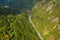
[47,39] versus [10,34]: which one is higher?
[10,34]

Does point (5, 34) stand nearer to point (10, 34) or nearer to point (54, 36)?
point (10, 34)

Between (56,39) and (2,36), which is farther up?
(2,36)

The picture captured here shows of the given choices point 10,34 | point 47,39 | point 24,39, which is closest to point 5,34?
point 10,34

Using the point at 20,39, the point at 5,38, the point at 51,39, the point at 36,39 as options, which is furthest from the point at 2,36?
the point at 51,39

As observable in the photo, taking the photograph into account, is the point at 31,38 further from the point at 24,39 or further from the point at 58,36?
the point at 58,36

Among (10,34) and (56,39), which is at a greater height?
(10,34)

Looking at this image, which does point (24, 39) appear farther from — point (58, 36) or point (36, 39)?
point (58, 36)

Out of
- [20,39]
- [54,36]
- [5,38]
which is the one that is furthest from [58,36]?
[5,38]
